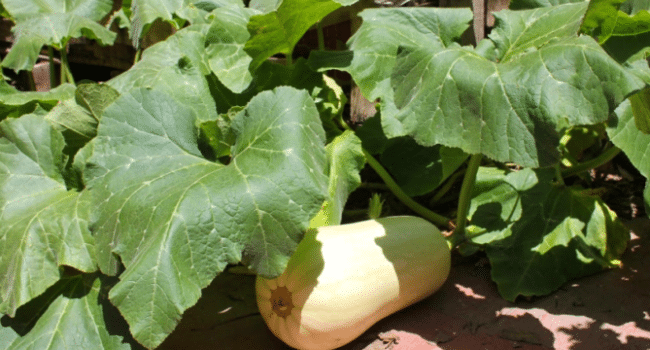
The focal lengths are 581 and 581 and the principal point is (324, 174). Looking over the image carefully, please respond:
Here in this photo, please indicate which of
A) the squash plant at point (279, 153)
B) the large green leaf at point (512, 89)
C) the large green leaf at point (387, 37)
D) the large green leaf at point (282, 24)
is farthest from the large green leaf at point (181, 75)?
the large green leaf at point (512, 89)

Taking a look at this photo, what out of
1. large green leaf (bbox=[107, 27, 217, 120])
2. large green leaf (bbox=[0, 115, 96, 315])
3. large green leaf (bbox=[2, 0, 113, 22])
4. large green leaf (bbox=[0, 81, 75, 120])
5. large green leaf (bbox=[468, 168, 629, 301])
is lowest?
large green leaf (bbox=[468, 168, 629, 301])

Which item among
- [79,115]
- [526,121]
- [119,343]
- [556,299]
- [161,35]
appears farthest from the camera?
[161,35]

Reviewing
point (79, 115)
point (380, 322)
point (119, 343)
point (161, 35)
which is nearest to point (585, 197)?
point (380, 322)

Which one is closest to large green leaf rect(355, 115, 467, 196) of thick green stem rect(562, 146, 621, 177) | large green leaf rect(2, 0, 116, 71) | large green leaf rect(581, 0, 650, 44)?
thick green stem rect(562, 146, 621, 177)

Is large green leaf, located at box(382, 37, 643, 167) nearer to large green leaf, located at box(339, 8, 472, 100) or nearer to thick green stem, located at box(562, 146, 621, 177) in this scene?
large green leaf, located at box(339, 8, 472, 100)

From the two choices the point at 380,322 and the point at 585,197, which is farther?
the point at 585,197

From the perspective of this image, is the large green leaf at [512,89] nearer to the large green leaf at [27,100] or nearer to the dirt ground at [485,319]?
the dirt ground at [485,319]

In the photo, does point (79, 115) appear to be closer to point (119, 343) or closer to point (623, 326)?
point (119, 343)
